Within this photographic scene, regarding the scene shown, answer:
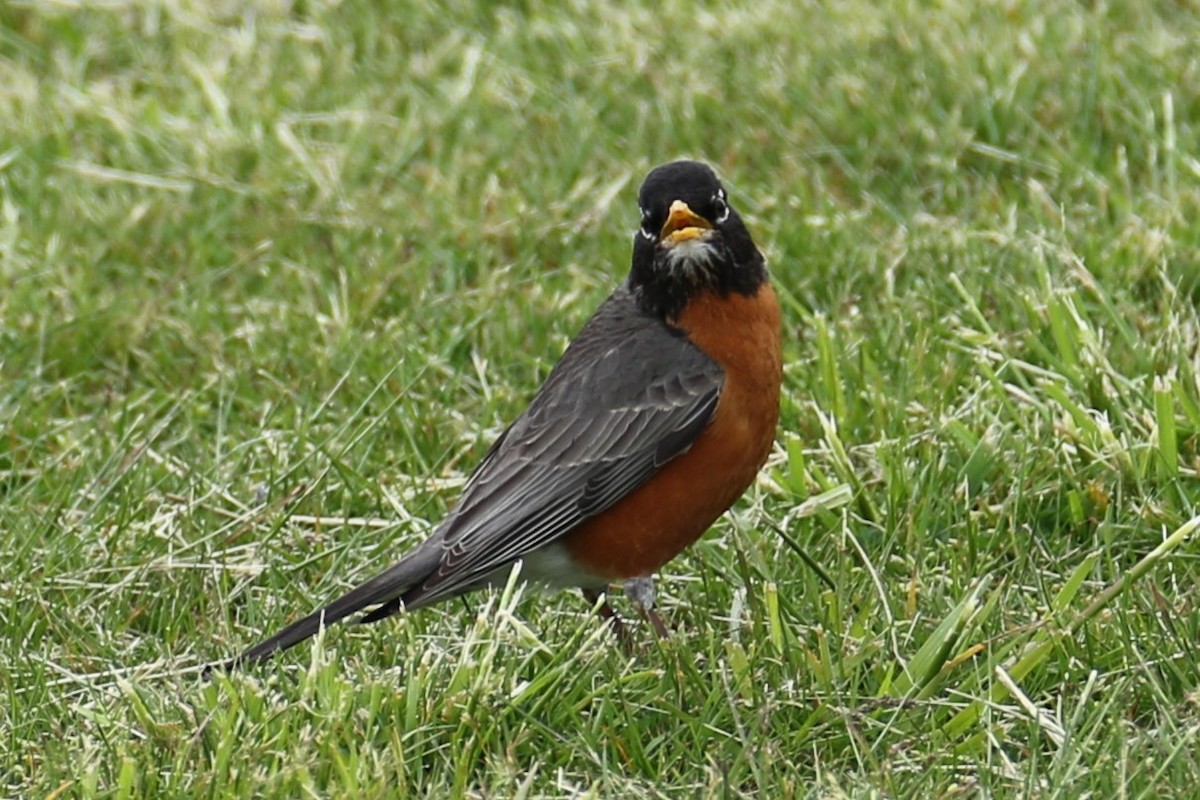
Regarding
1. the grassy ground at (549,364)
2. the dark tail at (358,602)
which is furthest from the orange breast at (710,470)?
the dark tail at (358,602)

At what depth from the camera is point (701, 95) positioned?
789 centimetres

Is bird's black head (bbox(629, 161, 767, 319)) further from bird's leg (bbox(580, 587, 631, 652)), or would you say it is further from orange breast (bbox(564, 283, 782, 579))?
bird's leg (bbox(580, 587, 631, 652))

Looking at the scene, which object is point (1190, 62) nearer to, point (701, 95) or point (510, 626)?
point (701, 95)

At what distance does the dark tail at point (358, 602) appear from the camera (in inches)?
179

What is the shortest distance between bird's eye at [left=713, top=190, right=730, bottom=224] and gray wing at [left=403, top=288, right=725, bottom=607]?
0.31m

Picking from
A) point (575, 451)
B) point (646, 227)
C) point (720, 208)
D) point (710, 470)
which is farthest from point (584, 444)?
point (720, 208)

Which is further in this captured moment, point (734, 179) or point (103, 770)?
point (734, 179)

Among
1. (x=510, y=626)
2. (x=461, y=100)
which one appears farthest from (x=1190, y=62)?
(x=510, y=626)

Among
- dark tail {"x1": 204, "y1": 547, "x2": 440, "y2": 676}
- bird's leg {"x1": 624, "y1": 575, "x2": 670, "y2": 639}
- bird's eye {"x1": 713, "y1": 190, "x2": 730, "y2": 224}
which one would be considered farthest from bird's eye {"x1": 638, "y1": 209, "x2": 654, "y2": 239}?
dark tail {"x1": 204, "y1": 547, "x2": 440, "y2": 676}

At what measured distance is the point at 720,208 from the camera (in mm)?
5055

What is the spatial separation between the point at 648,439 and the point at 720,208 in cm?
58

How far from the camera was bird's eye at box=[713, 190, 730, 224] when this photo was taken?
5043 mm

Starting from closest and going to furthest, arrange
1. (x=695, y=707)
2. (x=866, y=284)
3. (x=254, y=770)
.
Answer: (x=254, y=770) < (x=695, y=707) < (x=866, y=284)

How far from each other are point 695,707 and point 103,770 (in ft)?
3.89
